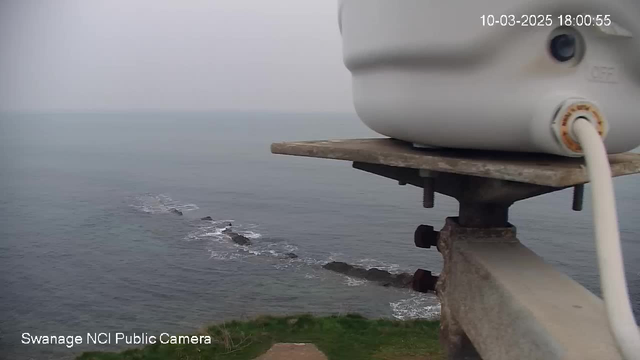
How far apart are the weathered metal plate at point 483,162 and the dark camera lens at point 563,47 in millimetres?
638

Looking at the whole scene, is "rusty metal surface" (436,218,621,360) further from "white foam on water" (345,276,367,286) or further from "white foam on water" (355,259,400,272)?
"white foam on water" (355,259,400,272)

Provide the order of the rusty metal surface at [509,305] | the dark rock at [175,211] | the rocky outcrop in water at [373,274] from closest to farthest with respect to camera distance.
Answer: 1. the rusty metal surface at [509,305]
2. the rocky outcrop in water at [373,274]
3. the dark rock at [175,211]

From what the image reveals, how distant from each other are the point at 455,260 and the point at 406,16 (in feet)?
6.40

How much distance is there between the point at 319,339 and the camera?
11.6 m

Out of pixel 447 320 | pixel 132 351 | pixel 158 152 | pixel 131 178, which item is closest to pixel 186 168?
pixel 131 178

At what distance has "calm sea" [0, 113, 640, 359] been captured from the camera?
2206cm

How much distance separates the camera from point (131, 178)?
5528 centimetres

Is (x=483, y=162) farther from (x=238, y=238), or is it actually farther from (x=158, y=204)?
(x=158, y=204)

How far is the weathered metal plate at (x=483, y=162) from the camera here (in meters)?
2.80

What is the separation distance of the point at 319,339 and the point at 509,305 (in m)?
8.82

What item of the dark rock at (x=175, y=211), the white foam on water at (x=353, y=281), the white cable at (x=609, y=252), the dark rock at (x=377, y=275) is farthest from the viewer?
the dark rock at (x=175, y=211)

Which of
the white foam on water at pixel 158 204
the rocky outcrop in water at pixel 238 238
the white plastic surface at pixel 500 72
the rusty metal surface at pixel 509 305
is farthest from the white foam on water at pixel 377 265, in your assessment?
the white plastic surface at pixel 500 72

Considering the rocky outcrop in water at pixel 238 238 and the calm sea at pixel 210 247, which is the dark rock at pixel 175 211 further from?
the rocky outcrop in water at pixel 238 238

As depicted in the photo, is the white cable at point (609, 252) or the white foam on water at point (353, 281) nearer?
the white cable at point (609, 252)
